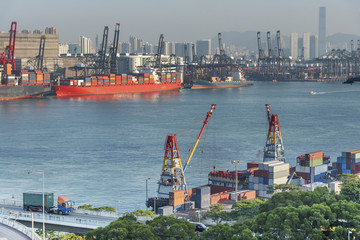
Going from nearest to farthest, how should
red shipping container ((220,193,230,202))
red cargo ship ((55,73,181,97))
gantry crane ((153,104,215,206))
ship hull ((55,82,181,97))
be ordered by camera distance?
gantry crane ((153,104,215,206)) → red shipping container ((220,193,230,202)) → ship hull ((55,82,181,97)) → red cargo ship ((55,73,181,97))

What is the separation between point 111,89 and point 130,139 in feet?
224

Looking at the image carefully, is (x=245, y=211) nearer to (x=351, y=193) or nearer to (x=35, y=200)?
(x=351, y=193)

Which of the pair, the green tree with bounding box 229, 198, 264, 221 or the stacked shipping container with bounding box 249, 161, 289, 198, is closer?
the green tree with bounding box 229, 198, 264, 221

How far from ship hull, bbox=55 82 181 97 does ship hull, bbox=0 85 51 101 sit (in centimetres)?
501

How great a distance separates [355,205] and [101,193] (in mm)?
17731

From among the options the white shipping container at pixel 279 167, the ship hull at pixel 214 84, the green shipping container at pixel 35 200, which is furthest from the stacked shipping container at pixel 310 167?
the ship hull at pixel 214 84

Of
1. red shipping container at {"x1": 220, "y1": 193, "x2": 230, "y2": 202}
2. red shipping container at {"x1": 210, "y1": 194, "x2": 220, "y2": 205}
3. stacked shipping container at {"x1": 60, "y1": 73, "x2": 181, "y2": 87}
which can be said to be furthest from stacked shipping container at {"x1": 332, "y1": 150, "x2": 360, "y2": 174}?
stacked shipping container at {"x1": 60, "y1": 73, "x2": 181, "y2": 87}

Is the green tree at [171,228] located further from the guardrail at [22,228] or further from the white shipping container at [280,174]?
the white shipping container at [280,174]

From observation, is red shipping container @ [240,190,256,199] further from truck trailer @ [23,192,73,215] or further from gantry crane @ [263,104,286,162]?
truck trailer @ [23,192,73,215]

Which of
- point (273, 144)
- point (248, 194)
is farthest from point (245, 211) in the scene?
point (273, 144)

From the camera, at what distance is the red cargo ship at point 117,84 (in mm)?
122500

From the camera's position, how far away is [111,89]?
12888cm

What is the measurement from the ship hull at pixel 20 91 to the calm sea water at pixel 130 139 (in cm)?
565

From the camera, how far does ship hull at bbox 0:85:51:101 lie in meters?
110
